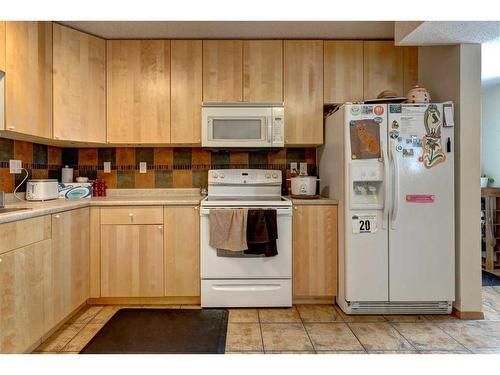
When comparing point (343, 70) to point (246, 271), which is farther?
point (343, 70)

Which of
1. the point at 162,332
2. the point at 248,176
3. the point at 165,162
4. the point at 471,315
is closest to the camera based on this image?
the point at 162,332

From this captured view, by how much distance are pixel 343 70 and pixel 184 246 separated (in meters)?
2.09

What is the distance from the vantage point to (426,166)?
7.85 feet

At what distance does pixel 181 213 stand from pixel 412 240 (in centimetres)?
180

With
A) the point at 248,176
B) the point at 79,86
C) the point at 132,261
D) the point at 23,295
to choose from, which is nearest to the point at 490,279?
the point at 248,176

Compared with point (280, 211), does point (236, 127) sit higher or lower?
higher

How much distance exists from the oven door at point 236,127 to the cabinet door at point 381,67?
0.97 m

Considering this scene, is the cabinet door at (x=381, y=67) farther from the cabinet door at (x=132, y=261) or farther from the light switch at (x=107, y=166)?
the light switch at (x=107, y=166)

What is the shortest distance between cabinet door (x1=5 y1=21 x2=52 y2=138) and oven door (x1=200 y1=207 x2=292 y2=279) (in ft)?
4.44

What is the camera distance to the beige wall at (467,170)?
2.37m

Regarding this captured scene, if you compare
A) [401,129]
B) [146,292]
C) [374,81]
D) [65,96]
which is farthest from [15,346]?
[374,81]

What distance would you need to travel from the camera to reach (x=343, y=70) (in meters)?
2.93

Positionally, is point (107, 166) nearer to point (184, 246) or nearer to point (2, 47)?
point (184, 246)

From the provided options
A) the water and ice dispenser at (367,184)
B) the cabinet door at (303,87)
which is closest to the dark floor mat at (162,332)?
the water and ice dispenser at (367,184)
